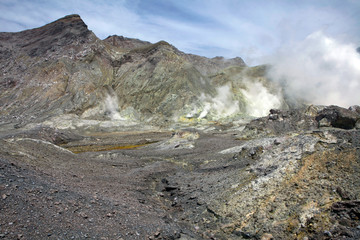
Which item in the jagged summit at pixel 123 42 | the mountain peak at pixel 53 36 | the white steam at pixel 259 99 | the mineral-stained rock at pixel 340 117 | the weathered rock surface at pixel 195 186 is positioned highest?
the jagged summit at pixel 123 42

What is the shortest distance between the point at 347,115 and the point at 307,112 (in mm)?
6566

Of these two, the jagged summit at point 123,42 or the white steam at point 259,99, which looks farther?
the jagged summit at point 123,42

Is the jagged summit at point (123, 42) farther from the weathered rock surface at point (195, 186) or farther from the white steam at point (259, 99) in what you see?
the weathered rock surface at point (195, 186)

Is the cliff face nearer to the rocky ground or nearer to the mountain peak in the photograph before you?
the mountain peak

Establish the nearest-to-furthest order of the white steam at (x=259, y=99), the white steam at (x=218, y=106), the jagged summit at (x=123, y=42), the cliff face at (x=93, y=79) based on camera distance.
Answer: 1. the white steam at (x=218, y=106)
2. the cliff face at (x=93, y=79)
3. the white steam at (x=259, y=99)
4. the jagged summit at (x=123, y=42)

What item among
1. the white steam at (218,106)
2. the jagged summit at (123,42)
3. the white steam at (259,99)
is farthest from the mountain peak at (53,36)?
the white steam at (259,99)

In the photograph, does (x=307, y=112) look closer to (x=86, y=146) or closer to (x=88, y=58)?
(x=86, y=146)

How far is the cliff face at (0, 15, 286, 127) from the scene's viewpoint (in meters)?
68.3

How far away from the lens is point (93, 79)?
79000 millimetres

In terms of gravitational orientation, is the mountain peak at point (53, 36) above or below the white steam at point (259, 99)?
above

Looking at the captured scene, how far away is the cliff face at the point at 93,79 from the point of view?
224ft

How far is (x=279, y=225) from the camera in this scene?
9953 mm

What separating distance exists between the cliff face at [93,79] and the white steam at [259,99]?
A: 7.10ft

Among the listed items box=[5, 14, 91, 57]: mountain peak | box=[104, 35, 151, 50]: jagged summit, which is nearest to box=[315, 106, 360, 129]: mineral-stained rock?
box=[5, 14, 91, 57]: mountain peak
